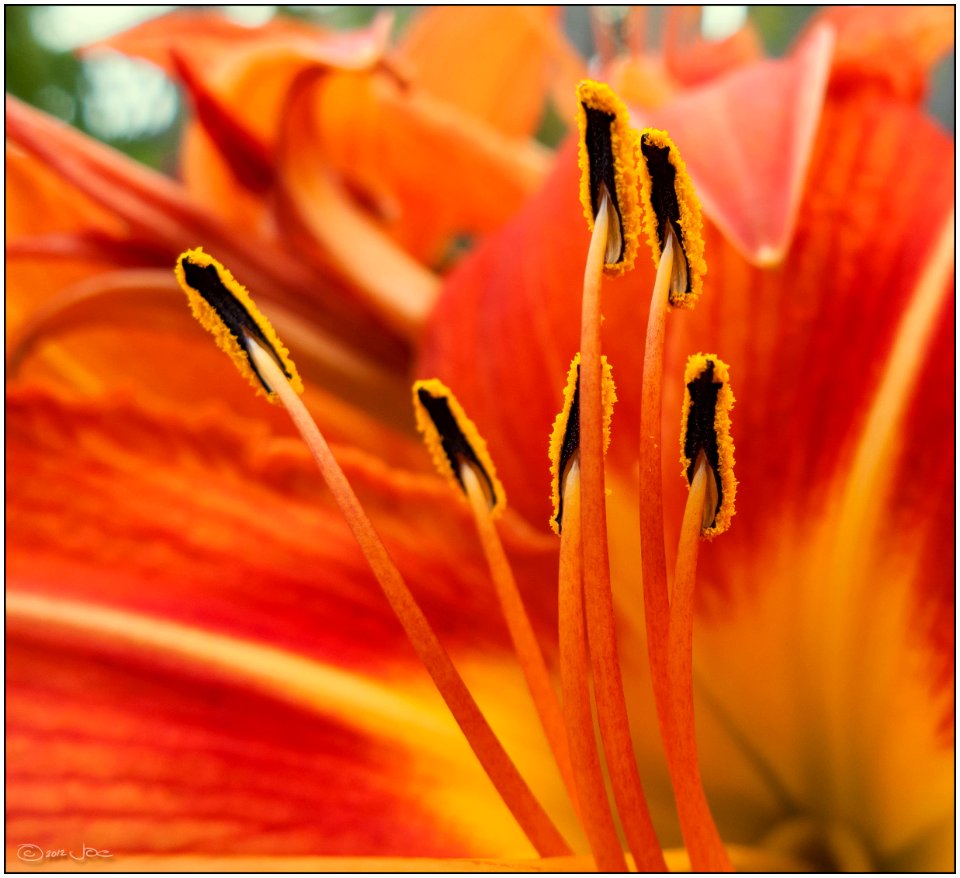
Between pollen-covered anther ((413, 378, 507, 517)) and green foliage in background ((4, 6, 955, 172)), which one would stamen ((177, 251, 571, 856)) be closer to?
pollen-covered anther ((413, 378, 507, 517))

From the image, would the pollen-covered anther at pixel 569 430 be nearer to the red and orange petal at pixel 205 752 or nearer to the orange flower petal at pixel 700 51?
the red and orange petal at pixel 205 752

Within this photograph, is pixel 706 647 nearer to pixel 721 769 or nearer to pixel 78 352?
pixel 721 769

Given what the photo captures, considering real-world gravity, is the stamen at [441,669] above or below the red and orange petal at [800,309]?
below

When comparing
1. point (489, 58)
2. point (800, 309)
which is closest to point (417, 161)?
point (489, 58)

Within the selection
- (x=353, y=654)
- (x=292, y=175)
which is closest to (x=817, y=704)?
(x=353, y=654)

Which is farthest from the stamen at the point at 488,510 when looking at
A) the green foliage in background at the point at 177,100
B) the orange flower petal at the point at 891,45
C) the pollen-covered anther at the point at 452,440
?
the green foliage in background at the point at 177,100
